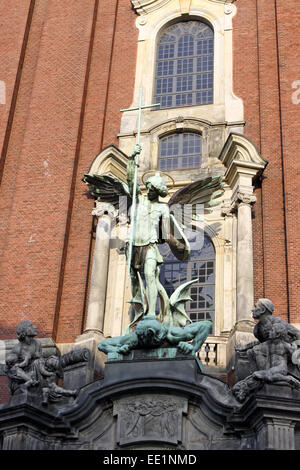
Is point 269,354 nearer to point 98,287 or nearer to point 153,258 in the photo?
point 153,258

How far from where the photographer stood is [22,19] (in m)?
19.1

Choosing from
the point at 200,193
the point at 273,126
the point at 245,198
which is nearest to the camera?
the point at 200,193

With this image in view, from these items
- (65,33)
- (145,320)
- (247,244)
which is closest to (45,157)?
(65,33)

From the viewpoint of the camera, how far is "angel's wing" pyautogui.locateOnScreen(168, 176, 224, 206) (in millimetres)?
13805

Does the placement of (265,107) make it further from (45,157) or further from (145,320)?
(145,320)

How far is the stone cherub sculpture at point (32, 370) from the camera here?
11656mm

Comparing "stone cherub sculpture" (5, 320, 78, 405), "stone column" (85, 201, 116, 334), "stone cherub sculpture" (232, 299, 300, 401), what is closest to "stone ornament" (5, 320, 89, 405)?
"stone cherub sculpture" (5, 320, 78, 405)

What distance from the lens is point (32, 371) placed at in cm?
1187

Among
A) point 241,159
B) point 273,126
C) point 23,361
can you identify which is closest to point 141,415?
point 23,361

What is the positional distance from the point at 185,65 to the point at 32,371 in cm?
912

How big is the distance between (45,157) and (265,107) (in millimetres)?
4772

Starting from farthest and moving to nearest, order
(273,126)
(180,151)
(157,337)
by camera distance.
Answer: (180,151)
(273,126)
(157,337)

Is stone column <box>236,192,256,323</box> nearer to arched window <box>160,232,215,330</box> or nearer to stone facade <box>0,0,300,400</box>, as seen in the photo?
stone facade <box>0,0,300,400</box>

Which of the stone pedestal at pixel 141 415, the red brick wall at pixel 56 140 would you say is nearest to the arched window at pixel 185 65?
the red brick wall at pixel 56 140
